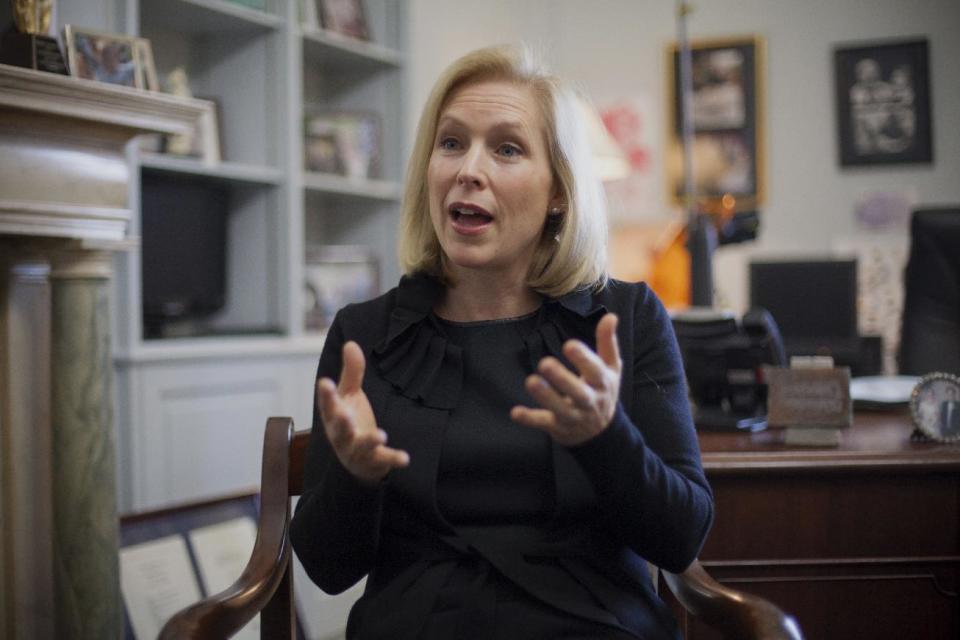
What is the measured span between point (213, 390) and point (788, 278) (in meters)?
2.71

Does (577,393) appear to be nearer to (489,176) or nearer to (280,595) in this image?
(489,176)

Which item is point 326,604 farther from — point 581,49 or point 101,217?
point 581,49

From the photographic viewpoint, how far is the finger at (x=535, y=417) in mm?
801

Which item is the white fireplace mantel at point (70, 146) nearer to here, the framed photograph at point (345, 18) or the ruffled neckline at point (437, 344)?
the ruffled neckline at point (437, 344)

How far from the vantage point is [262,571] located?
1.08 meters

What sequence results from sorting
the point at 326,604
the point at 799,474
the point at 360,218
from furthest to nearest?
1. the point at 360,218
2. the point at 326,604
3. the point at 799,474

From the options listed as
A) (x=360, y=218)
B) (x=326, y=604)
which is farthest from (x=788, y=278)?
(x=326, y=604)

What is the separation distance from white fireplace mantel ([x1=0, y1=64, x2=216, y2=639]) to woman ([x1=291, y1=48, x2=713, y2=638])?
27.8 inches

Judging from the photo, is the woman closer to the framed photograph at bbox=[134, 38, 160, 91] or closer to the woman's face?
the woman's face

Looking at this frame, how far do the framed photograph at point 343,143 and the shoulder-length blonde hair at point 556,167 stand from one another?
1.96m

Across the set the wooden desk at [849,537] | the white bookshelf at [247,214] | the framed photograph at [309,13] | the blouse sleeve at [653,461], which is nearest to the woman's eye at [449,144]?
the blouse sleeve at [653,461]

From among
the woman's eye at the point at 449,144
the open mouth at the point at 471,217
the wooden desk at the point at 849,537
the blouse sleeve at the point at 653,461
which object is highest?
the woman's eye at the point at 449,144

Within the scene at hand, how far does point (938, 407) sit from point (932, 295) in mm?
989

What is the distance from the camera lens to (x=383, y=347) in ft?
3.82
